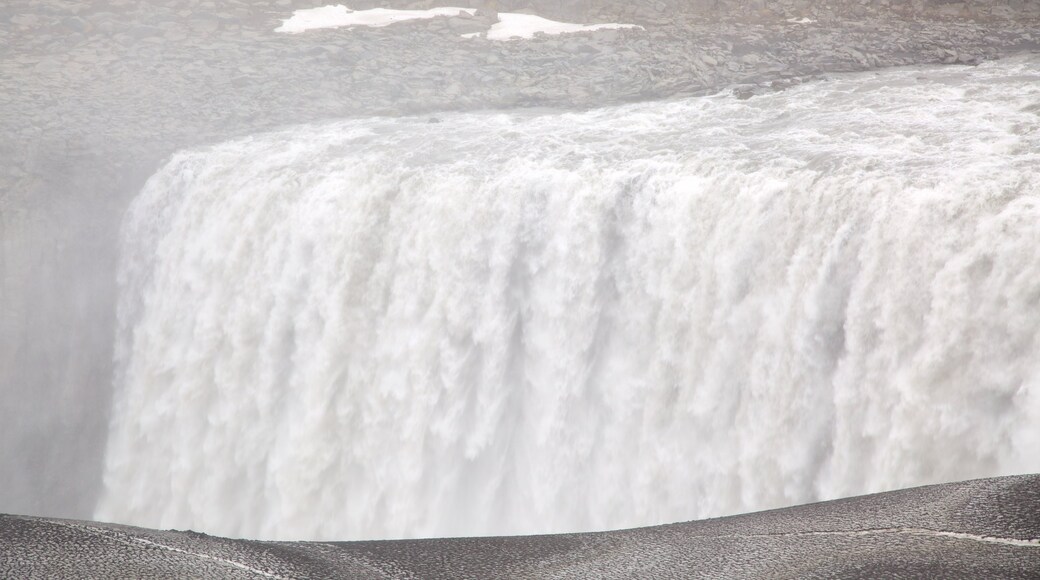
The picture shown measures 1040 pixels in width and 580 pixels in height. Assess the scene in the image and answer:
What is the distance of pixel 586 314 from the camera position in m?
15.8

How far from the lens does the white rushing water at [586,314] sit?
39.0 ft

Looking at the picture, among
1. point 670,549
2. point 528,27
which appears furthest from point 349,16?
point 670,549

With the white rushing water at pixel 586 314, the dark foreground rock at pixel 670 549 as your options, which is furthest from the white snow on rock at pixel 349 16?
the dark foreground rock at pixel 670 549

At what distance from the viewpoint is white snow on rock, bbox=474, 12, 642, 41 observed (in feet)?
90.2

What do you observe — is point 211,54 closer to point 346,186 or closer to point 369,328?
point 346,186

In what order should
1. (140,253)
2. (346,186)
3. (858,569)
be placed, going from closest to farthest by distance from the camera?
(858,569), (346,186), (140,253)

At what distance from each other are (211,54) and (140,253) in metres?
8.83

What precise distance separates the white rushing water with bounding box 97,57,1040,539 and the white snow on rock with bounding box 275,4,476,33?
795cm

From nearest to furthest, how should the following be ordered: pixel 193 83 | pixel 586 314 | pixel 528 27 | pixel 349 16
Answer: pixel 586 314
pixel 193 83
pixel 528 27
pixel 349 16

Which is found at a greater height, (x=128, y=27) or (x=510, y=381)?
(x=128, y=27)

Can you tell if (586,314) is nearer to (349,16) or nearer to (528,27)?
(528,27)

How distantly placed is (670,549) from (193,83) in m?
22.5

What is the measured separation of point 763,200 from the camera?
13.8m

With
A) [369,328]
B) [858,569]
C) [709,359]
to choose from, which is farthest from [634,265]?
[858,569]
